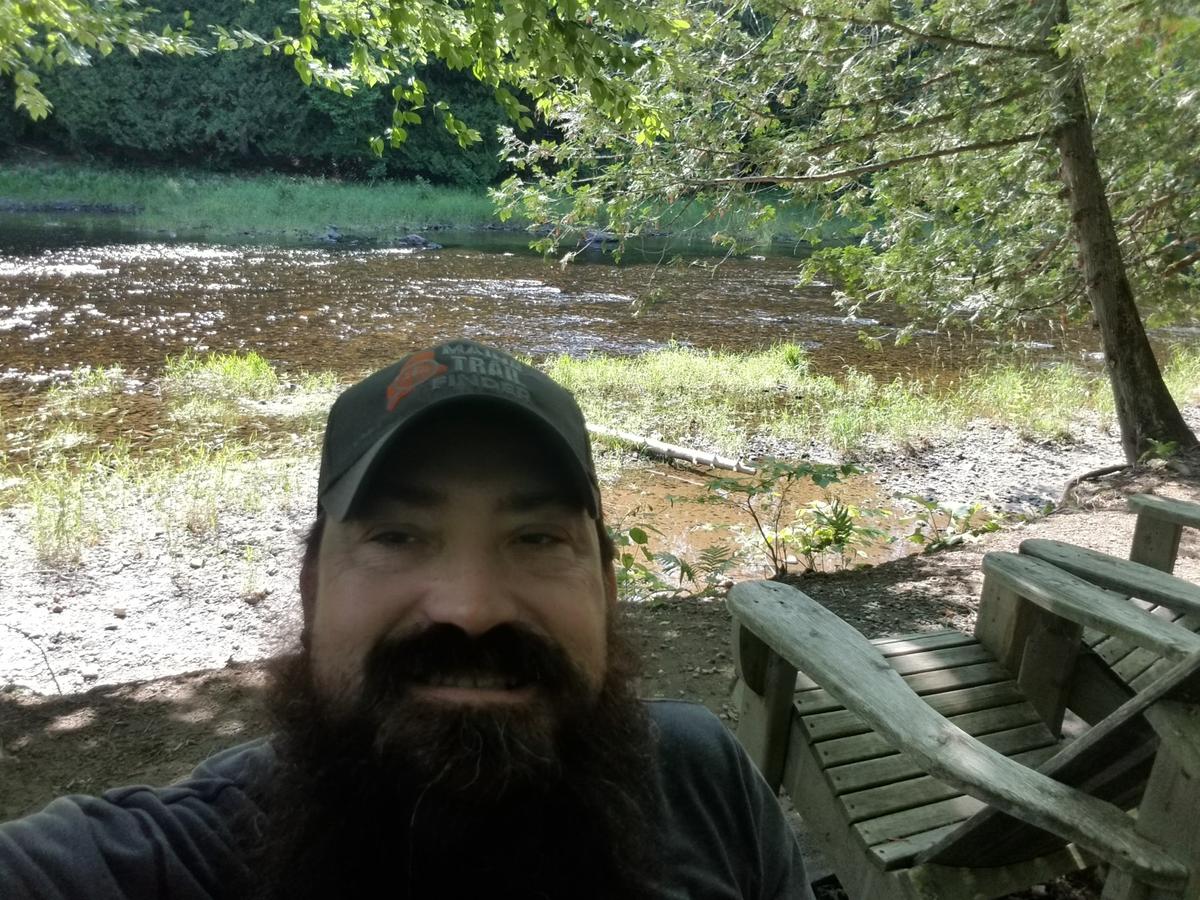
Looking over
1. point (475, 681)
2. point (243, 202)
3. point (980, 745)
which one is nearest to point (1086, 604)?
→ point (980, 745)

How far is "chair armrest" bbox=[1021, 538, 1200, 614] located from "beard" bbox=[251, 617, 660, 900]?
176cm

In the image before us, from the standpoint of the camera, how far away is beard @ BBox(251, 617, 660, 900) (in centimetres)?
111

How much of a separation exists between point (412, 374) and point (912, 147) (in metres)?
6.13

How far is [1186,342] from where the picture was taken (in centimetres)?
1453

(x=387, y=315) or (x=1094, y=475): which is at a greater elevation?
(x=387, y=315)

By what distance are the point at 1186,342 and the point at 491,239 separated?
2078 centimetres

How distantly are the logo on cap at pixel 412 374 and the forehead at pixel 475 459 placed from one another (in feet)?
0.26

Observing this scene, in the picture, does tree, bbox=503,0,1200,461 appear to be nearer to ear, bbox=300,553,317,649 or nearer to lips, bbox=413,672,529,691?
ear, bbox=300,553,317,649

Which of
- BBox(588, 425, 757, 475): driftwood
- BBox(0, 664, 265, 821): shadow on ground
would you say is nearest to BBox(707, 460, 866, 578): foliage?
BBox(588, 425, 757, 475): driftwood

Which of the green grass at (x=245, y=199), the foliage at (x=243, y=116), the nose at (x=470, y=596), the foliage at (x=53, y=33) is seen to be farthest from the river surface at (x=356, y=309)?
the foliage at (x=243, y=116)

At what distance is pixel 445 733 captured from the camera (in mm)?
1171

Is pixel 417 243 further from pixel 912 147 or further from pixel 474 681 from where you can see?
pixel 474 681

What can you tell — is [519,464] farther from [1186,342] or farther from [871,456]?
[1186,342]

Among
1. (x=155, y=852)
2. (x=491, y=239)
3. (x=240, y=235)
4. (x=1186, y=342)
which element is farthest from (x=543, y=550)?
(x=491, y=239)
